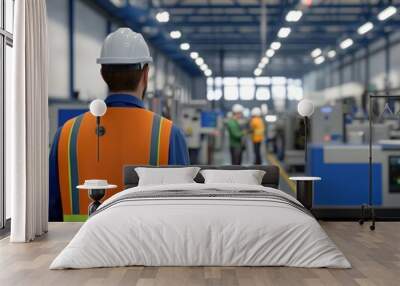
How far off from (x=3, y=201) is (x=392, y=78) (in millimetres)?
21092

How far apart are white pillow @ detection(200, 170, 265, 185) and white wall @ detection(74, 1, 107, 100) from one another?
34.2 ft

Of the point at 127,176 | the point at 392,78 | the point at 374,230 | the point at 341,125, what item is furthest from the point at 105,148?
the point at 392,78

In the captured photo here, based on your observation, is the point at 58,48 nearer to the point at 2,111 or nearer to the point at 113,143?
the point at 2,111

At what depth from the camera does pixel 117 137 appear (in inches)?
236

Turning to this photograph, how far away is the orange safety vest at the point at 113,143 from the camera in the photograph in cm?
592

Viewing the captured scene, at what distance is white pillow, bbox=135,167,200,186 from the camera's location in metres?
6.52

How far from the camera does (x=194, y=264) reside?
5453mm

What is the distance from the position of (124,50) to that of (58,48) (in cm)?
962

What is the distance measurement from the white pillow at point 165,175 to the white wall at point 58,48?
8.20 meters

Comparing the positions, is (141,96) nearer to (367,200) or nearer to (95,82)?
(367,200)

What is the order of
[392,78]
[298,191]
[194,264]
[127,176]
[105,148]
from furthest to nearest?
[392,78], [298,191], [127,176], [105,148], [194,264]

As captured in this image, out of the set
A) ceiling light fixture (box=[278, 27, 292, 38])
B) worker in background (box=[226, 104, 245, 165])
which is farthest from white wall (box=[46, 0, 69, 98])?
ceiling light fixture (box=[278, 27, 292, 38])

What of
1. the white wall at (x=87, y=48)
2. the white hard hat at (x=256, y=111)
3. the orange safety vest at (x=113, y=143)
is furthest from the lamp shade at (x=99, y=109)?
the white hard hat at (x=256, y=111)

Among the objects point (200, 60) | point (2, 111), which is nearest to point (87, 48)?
point (2, 111)
